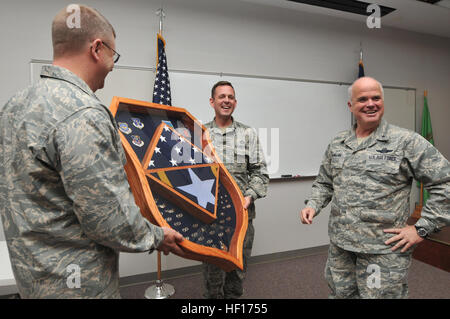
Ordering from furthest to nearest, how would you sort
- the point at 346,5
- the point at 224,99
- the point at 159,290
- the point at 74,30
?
the point at 346,5
the point at 159,290
the point at 224,99
the point at 74,30

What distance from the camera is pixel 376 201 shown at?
1.35 metres

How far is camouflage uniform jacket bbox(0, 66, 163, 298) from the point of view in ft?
2.40

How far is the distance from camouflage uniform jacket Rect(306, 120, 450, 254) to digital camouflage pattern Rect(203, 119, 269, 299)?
707mm

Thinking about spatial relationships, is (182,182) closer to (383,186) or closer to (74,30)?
(74,30)

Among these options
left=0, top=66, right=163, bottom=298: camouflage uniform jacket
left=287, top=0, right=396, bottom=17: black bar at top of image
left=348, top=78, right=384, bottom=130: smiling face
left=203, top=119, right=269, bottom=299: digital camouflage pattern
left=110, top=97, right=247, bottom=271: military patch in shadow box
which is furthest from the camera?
left=287, top=0, right=396, bottom=17: black bar at top of image

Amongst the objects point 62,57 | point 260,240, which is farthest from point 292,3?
point 62,57

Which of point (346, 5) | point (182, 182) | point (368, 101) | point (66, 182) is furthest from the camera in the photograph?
point (346, 5)

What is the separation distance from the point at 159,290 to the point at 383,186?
6.73 ft

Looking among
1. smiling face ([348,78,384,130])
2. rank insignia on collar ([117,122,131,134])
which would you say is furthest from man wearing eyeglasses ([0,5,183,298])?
smiling face ([348,78,384,130])

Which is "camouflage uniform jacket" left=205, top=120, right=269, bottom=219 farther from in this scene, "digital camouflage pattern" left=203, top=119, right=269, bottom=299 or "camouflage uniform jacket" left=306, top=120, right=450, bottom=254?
"camouflage uniform jacket" left=306, top=120, right=450, bottom=254

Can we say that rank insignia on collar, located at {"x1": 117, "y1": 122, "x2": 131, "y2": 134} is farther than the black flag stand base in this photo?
No

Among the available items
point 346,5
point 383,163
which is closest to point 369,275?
point 383,163

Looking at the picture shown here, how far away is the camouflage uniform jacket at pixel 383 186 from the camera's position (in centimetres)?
126
